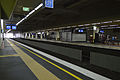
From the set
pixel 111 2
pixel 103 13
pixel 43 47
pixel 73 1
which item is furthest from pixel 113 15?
pixel 43 47

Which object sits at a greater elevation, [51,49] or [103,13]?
[103,13]

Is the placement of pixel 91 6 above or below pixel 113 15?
above

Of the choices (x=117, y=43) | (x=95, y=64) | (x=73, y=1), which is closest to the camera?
(x=95, y=64)

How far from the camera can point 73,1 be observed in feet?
33.7

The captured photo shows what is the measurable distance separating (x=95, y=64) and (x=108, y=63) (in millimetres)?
854

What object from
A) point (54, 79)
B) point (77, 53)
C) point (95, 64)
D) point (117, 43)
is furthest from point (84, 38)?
point (54, 79)

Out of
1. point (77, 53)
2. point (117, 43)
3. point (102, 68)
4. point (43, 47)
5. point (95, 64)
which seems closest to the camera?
point (102, 68)

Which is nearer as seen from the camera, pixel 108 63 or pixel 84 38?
pixel 108 63

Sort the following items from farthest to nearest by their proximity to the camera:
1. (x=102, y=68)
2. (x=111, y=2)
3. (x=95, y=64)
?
(x=111, y=2) → (x=95, y=64) → (x=102, y=68)

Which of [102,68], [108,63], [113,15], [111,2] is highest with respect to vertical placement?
[111,2]

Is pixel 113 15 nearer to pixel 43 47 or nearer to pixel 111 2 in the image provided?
pixel 111 2

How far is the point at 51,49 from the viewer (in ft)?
34.9

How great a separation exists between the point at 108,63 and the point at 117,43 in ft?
40.8

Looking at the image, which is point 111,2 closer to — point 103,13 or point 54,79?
point 103,13
